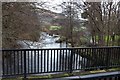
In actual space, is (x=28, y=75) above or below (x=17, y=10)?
below

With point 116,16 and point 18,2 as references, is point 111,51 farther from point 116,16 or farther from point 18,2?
point 116,16

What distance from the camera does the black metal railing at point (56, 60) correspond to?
3154 mm

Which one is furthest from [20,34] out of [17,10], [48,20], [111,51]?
[111,51]

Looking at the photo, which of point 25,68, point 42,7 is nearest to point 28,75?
point 25,68

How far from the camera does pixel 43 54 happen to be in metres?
3.29

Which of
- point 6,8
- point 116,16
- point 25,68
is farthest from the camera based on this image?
point 116,16

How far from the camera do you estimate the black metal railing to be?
3154mm

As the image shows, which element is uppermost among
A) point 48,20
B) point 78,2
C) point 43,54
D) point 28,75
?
point 78,2

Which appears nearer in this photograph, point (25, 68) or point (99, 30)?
point (25, 68)

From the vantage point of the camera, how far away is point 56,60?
137 inches

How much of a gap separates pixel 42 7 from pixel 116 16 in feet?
10.5

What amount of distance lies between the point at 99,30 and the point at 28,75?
439 cm

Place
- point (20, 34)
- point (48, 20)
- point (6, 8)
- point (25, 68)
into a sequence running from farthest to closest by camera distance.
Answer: point (48, 20) → point (20, 34) → point (6, 8) → point (25, 68)

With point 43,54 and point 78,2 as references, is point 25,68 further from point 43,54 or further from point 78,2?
point 78,2
